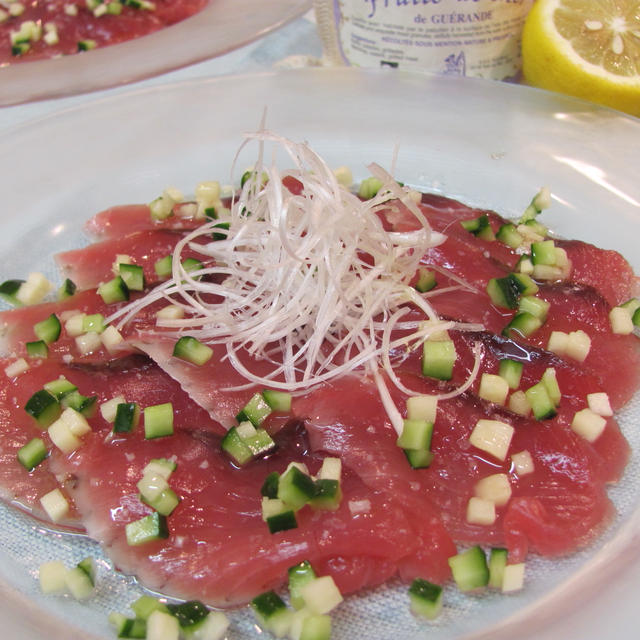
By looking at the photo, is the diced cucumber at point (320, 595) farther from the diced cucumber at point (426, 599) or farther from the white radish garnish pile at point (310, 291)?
the white radish garnish pile at point (310, 291)

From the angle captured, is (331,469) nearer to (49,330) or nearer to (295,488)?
(295,488)

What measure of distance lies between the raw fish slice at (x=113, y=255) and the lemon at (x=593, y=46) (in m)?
1.67

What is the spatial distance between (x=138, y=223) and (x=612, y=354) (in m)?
1.64

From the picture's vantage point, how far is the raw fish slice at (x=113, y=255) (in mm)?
2070

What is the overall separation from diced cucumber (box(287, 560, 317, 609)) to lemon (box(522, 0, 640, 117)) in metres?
2.16

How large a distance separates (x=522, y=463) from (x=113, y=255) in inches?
56.7

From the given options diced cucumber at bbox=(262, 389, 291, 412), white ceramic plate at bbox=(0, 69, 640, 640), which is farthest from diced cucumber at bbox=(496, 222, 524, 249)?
diced cucumber at bbox=(262, 389, 291, 412)

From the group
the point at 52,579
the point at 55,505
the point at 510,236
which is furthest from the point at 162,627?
the point at 510,236

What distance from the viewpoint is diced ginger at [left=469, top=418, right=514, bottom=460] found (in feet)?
4.93

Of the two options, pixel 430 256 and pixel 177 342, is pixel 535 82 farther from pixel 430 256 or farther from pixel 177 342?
pixel 177 342

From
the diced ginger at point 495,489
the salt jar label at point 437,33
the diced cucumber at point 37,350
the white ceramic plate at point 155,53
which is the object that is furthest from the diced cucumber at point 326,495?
the white ceramic plate at point 155,53

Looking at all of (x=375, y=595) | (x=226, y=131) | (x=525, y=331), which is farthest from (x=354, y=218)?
(x=226, y=131)

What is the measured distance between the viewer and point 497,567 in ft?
4.63

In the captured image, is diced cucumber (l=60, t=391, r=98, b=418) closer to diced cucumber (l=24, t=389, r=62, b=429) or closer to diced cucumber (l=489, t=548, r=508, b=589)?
diced cucumber (l=24, t=389, r=62, b=429)
